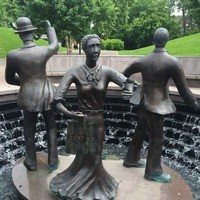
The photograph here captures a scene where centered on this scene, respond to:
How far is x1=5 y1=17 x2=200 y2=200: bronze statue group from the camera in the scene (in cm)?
418

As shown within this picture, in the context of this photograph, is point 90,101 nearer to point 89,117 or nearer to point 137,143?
point 89,117

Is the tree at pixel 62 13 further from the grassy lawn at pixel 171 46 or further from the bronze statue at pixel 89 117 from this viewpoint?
the bronze statue at pixel 89 117

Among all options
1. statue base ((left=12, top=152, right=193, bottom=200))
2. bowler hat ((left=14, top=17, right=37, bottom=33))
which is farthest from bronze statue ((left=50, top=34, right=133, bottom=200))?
bowler hat ((left=14, top=17, right=37, bottom=33))

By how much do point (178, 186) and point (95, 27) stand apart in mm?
19165

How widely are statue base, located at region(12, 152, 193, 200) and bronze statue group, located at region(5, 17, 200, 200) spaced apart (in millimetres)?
117

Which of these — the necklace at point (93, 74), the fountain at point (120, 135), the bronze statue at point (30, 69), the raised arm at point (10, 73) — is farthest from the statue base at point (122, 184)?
the necklace at point (93, 74)

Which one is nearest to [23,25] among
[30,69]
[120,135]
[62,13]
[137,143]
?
[30,69]

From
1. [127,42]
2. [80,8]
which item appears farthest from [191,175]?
[127,42]

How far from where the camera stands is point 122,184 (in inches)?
191

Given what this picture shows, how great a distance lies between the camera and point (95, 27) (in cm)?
2300

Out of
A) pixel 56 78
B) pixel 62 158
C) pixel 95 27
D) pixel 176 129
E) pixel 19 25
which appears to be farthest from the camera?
pixel 95 27

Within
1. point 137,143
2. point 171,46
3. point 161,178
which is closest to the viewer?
point 161,178

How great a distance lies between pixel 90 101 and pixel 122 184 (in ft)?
4.61

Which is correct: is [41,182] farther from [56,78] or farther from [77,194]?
[56,78]
